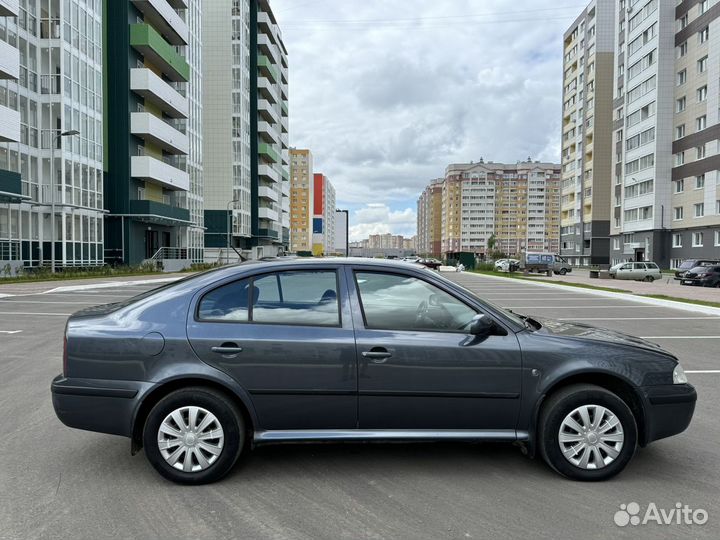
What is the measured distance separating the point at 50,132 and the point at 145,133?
817cm

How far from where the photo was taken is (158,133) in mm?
38625

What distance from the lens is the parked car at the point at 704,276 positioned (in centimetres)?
2716

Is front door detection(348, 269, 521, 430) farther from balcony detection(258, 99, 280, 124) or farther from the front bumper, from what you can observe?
balcony detection(258, 99, 280, 124)

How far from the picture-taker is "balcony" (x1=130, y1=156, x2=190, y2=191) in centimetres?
3689

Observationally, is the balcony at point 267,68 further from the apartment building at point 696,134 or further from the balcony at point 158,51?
the apartment building at point 696,134

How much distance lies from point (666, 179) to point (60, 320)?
55989 mm

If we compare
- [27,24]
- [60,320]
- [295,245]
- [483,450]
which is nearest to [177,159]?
[27,24]

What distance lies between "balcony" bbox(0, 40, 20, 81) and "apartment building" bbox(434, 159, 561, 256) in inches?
5479

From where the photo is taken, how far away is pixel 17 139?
26.0 meters

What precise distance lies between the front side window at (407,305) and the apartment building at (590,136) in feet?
242

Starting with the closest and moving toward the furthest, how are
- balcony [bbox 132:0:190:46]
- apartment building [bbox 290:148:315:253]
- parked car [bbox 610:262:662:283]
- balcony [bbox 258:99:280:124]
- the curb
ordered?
the curb < parked car [bbox 610:262:662:283] < balcony [bbox 132:0:190:46] < balcony [bbox 258:99:280:124] < apartment building [bbox 290:148:315:253]

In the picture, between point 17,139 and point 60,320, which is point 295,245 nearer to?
point 17,139

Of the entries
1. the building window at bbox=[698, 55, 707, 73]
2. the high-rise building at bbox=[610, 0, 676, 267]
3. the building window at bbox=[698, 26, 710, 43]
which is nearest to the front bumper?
the high-rise building at bbox=[610, 0, 676, 267]

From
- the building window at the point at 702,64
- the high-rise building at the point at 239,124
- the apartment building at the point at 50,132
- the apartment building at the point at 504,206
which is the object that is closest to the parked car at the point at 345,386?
the apartment building at the point at 50,132
